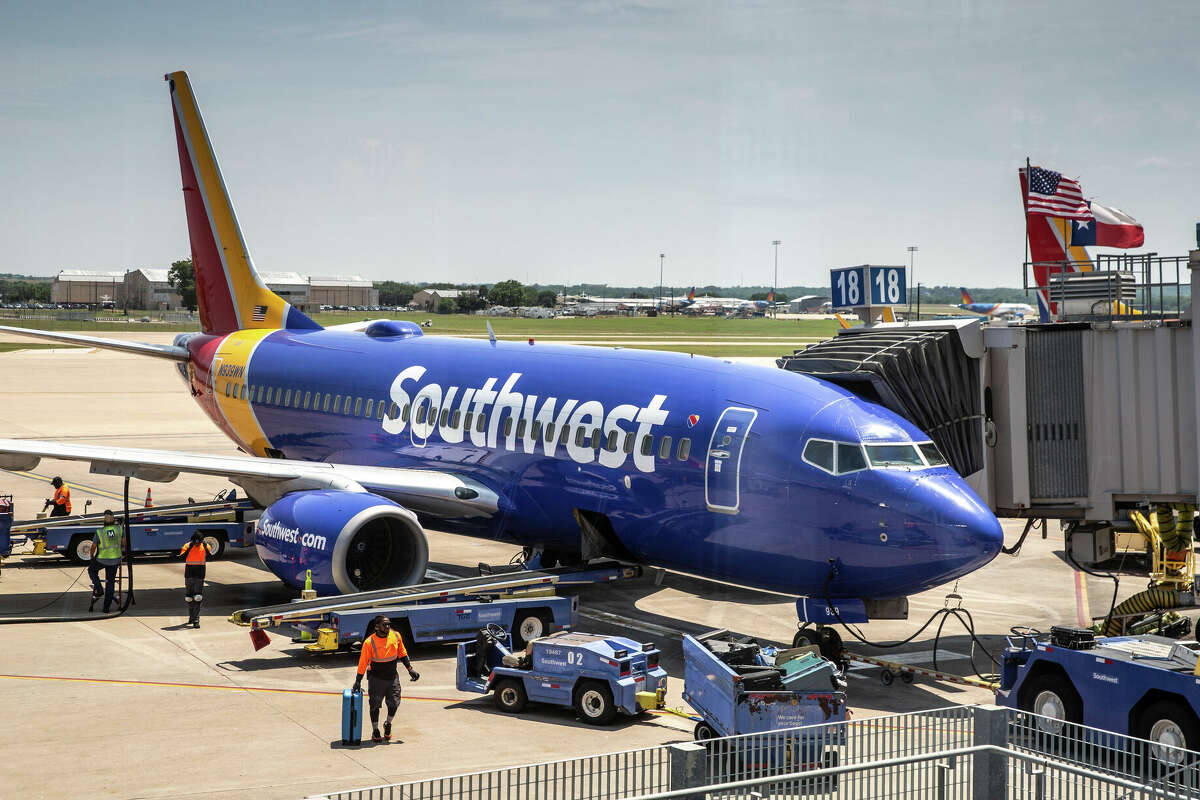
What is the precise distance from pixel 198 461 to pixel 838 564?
11604mm

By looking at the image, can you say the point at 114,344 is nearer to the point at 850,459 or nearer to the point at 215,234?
the point at 215,234

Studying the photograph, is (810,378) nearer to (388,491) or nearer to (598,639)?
(598,639)

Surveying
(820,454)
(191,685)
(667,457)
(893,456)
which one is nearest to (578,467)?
(667,457)

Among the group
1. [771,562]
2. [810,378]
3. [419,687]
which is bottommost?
[419,687]

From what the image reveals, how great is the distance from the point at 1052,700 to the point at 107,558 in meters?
15.2

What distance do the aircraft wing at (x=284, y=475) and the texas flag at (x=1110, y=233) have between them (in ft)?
53.9

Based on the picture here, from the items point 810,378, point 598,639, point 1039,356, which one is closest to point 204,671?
point 598,639

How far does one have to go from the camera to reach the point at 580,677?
15.8m

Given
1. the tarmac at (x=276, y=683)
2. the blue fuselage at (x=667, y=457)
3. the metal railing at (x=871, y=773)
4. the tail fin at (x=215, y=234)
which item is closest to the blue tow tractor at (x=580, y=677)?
the tarmac at (x=276, y=683)

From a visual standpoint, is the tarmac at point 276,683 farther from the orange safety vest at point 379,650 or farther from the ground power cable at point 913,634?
the orange safety vest at point 379,650

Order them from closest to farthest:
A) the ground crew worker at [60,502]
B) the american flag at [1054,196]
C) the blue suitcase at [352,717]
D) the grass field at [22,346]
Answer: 1. the blue suitcase at [352,717]
2. the american flag at [1054,196]
3. the ground crew worker at [60,502]
4. the grass field at [22,346]

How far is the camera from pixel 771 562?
18391 mm

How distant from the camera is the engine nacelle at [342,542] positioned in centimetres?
2033

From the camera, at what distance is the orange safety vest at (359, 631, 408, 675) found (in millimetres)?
15023
